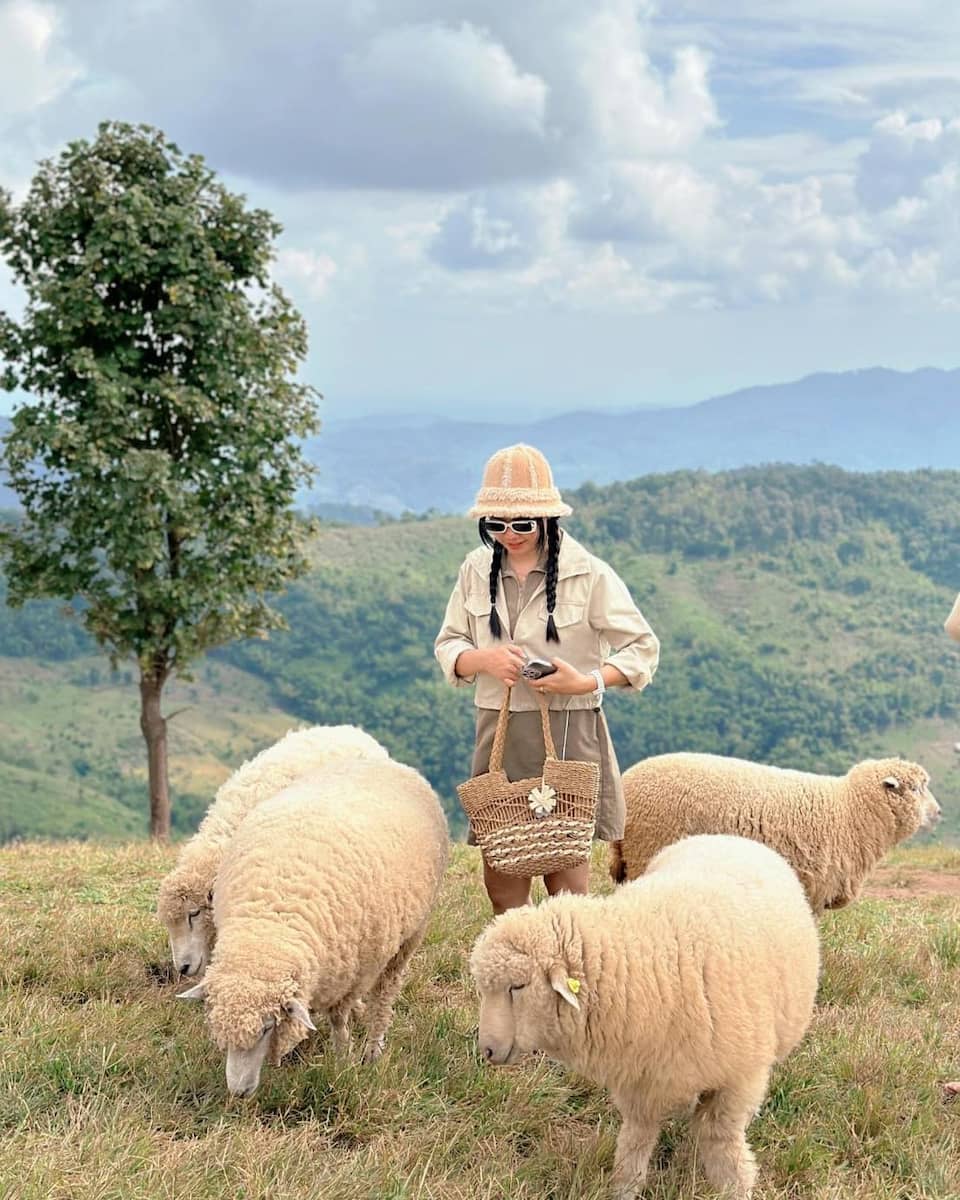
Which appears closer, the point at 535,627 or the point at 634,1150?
the point at 634,1150

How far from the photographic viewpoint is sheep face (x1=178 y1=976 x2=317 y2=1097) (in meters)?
4.02

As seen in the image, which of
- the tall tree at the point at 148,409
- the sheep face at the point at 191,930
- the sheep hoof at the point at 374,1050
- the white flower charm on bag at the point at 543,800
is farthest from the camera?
the tall tree at the point at 148,409

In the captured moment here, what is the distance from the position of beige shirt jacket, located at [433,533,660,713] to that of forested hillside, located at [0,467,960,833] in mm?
60352

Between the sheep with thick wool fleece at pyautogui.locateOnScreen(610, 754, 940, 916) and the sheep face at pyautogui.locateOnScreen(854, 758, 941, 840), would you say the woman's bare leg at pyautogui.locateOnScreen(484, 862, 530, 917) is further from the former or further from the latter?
the sheep face at pyautogui.locateOnScreen(854, 758, 941, 840)

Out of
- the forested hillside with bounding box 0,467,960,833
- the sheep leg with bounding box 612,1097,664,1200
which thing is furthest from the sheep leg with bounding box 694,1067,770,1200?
the forested hillside with bounding box 0,467,960,833

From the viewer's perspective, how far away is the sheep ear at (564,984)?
3.70 meters

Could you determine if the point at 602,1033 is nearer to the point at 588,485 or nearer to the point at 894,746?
the point at 894,746

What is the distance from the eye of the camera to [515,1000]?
382cm

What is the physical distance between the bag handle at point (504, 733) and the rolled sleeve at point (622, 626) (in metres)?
0.33

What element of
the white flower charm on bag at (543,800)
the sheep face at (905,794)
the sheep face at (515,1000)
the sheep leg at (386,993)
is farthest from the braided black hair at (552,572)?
the sheep face at (905,794)

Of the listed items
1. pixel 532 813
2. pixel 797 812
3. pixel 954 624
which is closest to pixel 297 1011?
pixel 532 813

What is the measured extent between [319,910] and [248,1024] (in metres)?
0.54

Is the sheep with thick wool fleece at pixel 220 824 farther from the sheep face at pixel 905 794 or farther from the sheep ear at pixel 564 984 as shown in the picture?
the sheep face at pixel 905 794

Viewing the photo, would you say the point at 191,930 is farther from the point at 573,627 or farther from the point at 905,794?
the point at 905,794
